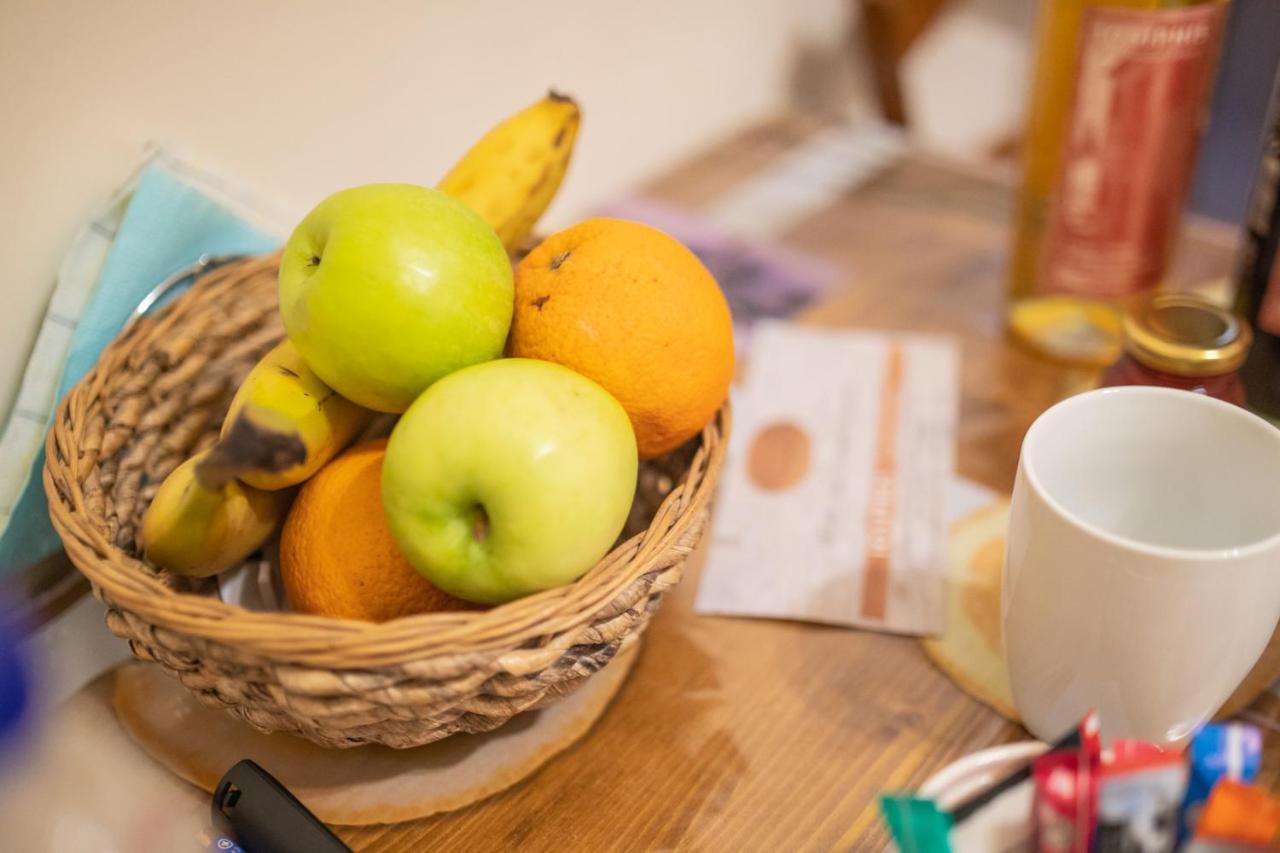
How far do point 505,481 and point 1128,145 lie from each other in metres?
0.47

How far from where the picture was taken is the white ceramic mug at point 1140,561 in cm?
35

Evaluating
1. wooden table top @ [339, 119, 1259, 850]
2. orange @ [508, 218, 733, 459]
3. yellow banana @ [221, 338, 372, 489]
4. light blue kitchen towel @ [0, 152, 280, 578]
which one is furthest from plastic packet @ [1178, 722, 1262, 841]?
light blue kitchen towel @ [0, 152, 280, 578]

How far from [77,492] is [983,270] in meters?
0.64

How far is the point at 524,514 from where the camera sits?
370 mm

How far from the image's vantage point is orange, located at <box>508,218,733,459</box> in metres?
0.43

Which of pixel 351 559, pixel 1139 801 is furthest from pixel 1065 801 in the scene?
pixel 351 559

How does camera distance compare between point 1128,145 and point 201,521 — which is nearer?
point 201,521

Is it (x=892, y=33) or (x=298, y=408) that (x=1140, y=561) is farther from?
(x=892, y=33)

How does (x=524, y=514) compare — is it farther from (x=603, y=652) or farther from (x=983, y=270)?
(x=983, y=270)

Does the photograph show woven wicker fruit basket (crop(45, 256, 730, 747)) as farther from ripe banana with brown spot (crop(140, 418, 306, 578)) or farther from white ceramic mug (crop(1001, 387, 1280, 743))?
white ceramic mug (crop(1001, 387, 1280, 743))

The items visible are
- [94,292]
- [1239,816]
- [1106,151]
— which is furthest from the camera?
[1106,151]

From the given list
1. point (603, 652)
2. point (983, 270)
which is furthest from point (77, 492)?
point (983, 270)

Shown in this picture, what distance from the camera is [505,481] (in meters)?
0.37

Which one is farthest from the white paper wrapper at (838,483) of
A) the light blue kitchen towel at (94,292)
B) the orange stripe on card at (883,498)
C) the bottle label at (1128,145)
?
the light blue kitchen towel at (94,292)
